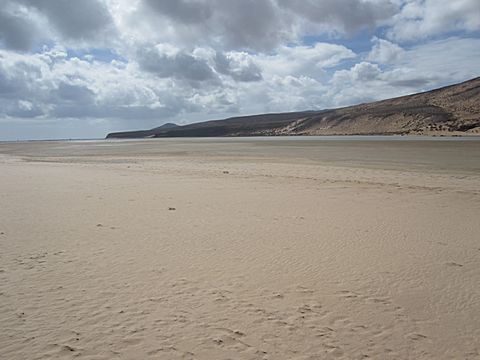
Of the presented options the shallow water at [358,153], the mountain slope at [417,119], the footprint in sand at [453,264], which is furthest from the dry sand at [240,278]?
the mountain slope at [417,119]

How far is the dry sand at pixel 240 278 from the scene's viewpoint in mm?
3773

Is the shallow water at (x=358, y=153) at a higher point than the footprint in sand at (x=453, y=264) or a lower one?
higher

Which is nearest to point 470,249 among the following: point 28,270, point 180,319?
point 180,319

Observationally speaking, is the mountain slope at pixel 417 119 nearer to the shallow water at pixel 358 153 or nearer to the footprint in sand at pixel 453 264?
the shallow water at pixel 358 153

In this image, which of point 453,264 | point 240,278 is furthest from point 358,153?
point 240,278

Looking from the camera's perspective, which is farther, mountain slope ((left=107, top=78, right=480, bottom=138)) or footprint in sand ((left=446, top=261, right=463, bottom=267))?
mountain slope ((left=107, top=78, right=480, bottom=138))

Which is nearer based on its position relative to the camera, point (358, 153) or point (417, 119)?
point (358, 153)

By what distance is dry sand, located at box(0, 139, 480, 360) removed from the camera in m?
3.77

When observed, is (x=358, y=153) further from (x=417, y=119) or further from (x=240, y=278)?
(x=417, y=119)

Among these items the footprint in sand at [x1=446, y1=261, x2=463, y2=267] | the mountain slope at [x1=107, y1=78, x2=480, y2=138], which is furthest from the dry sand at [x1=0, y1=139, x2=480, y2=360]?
the mountain slope at [x1=107, y1=78, x2=480, y2=138]

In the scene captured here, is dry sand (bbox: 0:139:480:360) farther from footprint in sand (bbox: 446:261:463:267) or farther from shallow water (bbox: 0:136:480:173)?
shallow water (bbox: 0:136:480:173)

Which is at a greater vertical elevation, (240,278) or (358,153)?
(358,153)

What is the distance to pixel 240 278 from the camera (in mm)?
5410

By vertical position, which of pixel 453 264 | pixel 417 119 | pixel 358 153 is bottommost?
pixel 453 264
